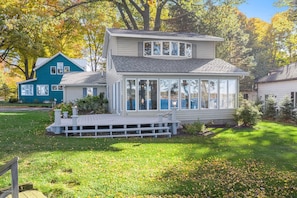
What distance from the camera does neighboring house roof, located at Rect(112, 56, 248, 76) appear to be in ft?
45.3

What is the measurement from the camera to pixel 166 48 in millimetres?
16516

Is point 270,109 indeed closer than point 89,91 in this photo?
Yes

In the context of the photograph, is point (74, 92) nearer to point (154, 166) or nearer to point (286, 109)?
point (286, 109)

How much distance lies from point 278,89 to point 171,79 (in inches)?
482

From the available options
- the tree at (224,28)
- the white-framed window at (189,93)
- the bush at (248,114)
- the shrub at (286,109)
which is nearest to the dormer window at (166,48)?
the white-framed window at (189,93)

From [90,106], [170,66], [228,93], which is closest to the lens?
[170,66]

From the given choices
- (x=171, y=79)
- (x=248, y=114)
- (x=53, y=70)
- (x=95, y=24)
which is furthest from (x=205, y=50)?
(x=95, y=24)

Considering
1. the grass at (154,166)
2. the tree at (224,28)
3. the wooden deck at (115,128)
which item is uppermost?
the tree at (224,28)

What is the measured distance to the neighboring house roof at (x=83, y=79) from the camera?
2364 centimetres

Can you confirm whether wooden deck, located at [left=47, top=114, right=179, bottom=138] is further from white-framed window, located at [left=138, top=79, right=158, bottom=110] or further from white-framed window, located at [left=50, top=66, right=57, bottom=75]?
white-framed window, located at [left=50, top=66, right=57, bottom=75]

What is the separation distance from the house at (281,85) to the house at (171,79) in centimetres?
693

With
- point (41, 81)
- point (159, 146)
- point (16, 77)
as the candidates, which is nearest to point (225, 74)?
point (159, 146)

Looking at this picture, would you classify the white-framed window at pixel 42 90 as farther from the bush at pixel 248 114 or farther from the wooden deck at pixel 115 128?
the bush at pixel 248 114

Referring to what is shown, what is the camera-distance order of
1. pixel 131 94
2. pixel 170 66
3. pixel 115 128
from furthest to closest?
1. pixel 170 66
2. pixel 131 94
3. pixel 115 128
